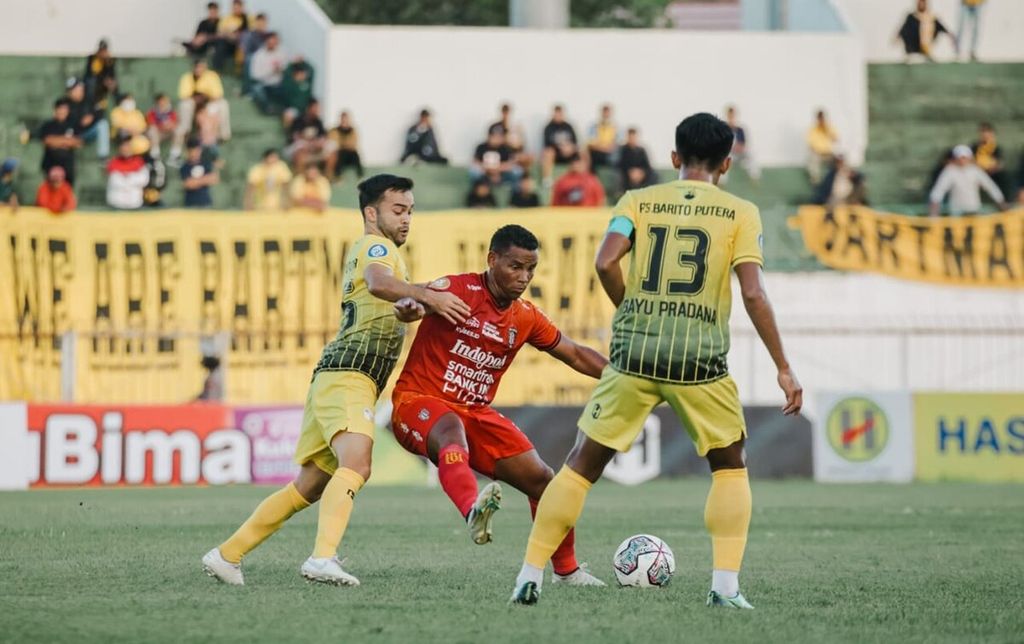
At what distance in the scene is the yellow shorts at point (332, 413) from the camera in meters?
9.12

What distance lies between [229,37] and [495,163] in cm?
498

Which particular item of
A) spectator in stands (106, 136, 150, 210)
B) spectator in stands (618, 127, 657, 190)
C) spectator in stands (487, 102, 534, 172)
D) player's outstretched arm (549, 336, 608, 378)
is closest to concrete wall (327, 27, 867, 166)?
spectator in stands (487, 102, 534, 172)

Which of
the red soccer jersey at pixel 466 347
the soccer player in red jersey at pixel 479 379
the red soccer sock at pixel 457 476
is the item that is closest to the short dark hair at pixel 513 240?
the soccer player in red jersey at pixel 479 379

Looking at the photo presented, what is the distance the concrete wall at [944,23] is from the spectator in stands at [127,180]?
13534mm

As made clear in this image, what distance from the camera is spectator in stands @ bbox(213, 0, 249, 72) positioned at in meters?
28.4

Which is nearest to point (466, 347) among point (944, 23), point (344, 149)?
point (344, 149)

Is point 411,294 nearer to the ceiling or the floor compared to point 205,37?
nearer to the floor

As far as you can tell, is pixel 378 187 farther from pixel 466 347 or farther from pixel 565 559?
pixel 565 559

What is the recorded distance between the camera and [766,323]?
7.88 metres

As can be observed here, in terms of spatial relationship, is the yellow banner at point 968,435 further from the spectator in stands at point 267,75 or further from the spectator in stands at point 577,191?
the spectator in stands at point 267,75

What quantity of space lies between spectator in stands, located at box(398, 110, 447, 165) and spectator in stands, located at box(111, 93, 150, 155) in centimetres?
397

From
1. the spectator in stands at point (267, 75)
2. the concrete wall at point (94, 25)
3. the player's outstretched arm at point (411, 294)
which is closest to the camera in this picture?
the player's outstretched arm at point (411, 294)

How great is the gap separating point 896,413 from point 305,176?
882cm

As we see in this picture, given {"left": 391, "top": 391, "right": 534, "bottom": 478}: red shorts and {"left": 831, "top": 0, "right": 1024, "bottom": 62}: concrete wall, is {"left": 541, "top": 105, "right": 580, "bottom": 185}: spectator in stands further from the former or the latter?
{"left": 391, "top": 391, "right": 534, "bottom": 478}: red shorts
